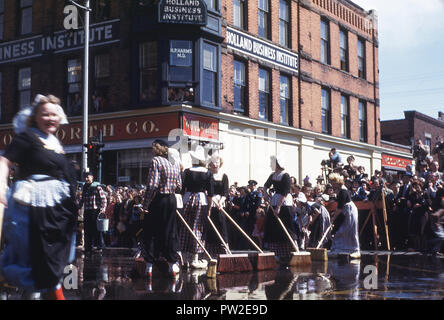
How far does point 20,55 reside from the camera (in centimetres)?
2630

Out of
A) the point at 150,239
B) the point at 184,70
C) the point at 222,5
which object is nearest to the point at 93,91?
the point at 184,70

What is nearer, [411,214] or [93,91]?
[411,214]

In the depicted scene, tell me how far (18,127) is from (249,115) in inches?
764

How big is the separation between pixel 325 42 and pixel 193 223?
21.2 metres

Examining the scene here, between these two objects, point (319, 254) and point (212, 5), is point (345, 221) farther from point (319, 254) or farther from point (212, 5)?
point (212, 5)

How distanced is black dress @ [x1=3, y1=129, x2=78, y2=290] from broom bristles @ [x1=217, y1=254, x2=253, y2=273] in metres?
4.75

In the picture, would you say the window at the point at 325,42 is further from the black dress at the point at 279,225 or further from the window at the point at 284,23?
the black dress at the point at 279,225

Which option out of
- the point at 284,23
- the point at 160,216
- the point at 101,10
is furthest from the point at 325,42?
the point at 160,216

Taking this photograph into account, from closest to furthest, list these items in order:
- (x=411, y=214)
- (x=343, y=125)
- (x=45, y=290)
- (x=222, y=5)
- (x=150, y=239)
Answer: (x=45, y=290) → (x=150, y=239) → (x=411, y=214) → (x=222, y=5) → (x=343, y=125)

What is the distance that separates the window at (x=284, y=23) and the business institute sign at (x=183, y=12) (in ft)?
20.0

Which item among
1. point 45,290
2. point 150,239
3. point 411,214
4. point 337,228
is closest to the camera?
point 45,290

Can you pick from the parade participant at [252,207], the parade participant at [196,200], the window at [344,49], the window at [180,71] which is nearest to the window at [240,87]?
the window at [180,71]

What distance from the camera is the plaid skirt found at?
36.1 feet
